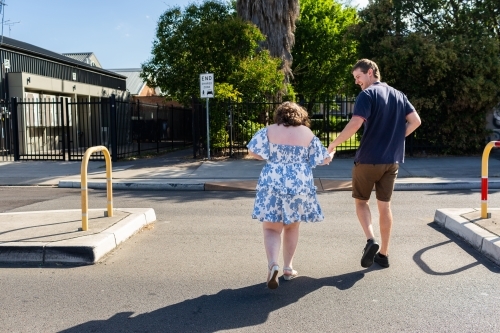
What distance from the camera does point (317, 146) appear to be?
16.1 ft

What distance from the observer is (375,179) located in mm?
5262

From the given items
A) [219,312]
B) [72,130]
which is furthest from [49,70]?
[219,312]

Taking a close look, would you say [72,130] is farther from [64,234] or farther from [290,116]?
[290,116]

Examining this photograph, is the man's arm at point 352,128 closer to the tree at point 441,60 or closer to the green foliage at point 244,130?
the tree at point 441,60

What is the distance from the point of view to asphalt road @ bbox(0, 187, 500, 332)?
411cm

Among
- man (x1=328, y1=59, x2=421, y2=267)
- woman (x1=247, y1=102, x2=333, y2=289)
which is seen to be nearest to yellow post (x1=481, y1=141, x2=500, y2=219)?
man (x1=328, y1=59, x2=421, y2=267)

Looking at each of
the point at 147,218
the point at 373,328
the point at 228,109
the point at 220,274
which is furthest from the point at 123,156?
the point at 373,328

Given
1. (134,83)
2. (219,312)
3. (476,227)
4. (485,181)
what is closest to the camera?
(219,312)

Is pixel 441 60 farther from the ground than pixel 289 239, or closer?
farther from the ground

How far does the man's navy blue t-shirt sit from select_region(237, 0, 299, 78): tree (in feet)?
50.2

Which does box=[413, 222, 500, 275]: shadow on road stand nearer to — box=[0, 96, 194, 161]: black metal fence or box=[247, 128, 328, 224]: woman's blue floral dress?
box=[247, 128, 328, 224]: woman's blue floral dress

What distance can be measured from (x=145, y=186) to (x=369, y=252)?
7.78m

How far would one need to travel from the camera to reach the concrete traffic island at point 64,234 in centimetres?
563

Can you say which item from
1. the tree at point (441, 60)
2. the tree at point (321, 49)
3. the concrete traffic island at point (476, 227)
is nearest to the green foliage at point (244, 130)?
the tree at point (441, 60)
